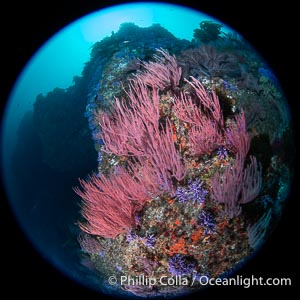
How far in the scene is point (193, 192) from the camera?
3094 millimetres

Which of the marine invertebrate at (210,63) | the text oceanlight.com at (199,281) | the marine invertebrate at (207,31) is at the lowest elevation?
the text oceanlight.com at (199,281)

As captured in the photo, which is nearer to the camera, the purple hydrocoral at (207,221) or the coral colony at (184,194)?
the coral colony at (184,194)

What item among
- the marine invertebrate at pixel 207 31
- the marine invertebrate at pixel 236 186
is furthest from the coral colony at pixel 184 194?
the marine invertebrate at pixel 207 31

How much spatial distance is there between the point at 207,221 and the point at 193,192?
1.40 feet

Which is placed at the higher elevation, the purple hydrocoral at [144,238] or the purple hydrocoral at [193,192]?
the purple hydrocoral at [193,192]

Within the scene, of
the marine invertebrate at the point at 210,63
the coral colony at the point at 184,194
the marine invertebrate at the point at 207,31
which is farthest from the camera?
the marine invertebrate at the point at 207,31

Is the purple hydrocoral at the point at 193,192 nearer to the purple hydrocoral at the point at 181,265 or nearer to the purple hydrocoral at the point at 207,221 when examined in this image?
the purple hydrocoral at the point at 207,221

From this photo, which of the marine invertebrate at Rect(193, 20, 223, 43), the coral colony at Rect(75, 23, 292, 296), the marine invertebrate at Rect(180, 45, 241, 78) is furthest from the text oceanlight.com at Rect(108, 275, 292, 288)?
the marine invertebrate at Rect(193, 20, 223, 43)

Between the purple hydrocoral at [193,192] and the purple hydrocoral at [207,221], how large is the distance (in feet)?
0.62

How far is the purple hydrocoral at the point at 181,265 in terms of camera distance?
3.10 m

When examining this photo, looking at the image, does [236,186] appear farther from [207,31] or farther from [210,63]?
[207,31]

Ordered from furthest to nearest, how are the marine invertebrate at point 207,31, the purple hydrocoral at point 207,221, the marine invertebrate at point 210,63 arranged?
1. the marine invertebrate at point 207,31
2. the marine invertebrate at point 210,63
3. the purple hydrocoral at point 207,221

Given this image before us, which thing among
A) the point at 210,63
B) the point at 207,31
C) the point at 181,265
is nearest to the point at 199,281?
the point at 181,265

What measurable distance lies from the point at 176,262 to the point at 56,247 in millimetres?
3714
